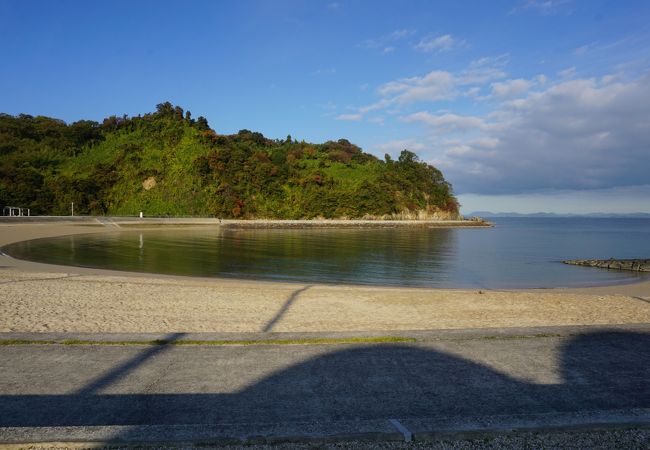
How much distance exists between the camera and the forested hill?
2554 inches

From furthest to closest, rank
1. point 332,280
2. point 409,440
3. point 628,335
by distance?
point 332,280 → point 628,335 → point 409,440

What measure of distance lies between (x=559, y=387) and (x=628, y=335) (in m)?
3.02

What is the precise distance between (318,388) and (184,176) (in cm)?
7230

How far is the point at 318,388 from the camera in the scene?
452 cm

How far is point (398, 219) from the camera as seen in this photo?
3472 inches

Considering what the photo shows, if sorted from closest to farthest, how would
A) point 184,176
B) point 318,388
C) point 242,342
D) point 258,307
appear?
point 318,388 < point 242,342 < point 258,307 < point 184,176

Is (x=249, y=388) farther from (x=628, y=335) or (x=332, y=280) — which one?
(x=332, y=280)

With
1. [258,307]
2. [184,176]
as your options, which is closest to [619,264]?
[258,307]

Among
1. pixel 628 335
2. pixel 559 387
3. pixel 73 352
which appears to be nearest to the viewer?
pixel 559 387

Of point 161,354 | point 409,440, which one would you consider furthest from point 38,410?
point 409,440

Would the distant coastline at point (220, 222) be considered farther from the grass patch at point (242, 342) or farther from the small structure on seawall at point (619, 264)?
the grass patch at point (242, 342)

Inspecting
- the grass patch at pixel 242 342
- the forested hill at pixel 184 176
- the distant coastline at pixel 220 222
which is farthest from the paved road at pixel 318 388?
the forested hill at pixel 184 176

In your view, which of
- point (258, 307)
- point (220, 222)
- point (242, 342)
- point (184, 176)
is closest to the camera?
point (242, 342)

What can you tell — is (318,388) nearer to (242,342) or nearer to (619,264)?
(242,342)
